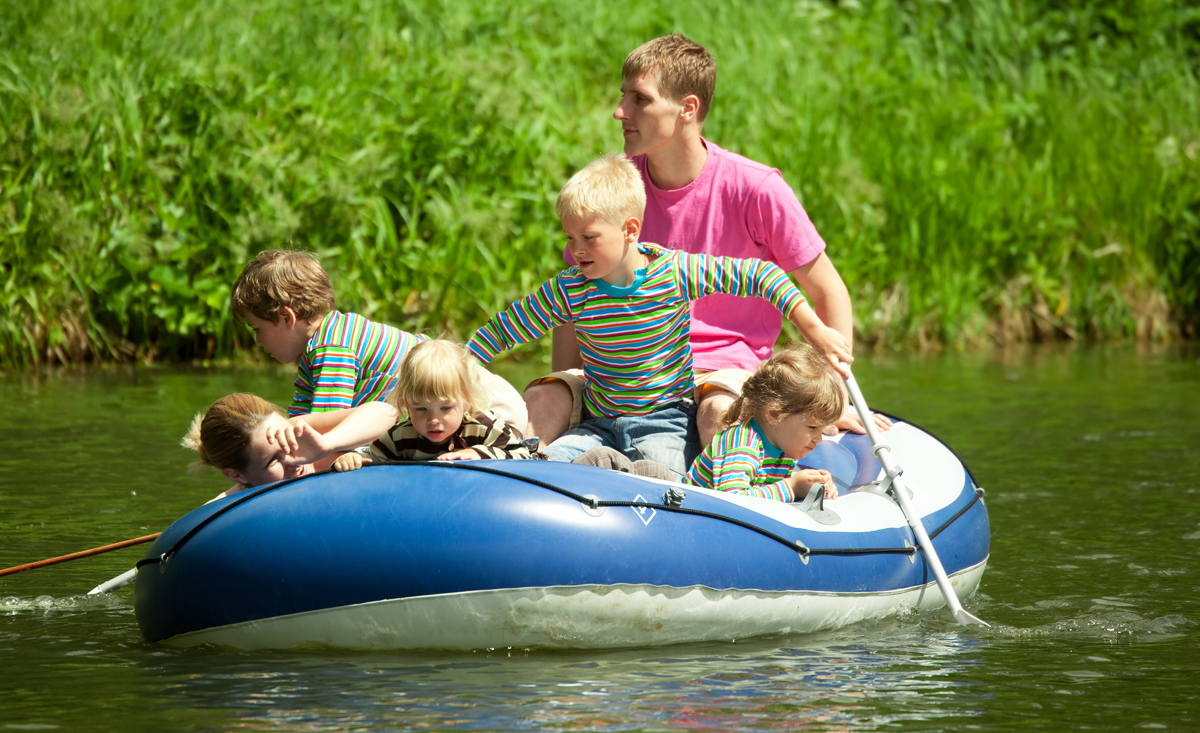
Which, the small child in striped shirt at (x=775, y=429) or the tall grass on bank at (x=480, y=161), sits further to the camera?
the tall grass on bank at (x=480, y=161)

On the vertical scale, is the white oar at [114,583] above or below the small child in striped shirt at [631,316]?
below

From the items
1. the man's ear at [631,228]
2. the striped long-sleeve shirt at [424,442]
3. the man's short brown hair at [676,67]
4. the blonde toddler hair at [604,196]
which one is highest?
the man's short brown hair at [676,67]

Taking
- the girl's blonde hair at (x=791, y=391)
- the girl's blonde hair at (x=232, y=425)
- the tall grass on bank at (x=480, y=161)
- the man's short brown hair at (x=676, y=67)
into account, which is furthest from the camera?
the tall grass on bank at (x=480, y=161)

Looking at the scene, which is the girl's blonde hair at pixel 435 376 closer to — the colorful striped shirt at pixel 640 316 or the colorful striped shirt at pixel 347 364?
the colorful striped shirt at pixel 347 364

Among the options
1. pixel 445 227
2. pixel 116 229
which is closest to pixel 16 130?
pixel 116 229

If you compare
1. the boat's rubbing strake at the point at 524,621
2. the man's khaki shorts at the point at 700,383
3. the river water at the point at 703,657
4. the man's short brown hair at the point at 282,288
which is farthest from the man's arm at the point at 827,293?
the man's short brown hair at the point at 282,288

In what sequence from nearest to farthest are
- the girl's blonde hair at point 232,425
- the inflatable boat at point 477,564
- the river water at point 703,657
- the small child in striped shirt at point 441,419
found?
the river water at point 703,657 < the inflatable boat at point 477,564 < the small child in striped shirt at point 441,419 < the girl's blonde hair at point 232,425

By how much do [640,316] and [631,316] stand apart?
0.02 meters

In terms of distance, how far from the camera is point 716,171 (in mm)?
4527

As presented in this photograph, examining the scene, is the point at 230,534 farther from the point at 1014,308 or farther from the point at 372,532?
the point at 1014,308

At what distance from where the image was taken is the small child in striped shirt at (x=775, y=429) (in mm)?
3852

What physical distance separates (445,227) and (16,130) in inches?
97.7

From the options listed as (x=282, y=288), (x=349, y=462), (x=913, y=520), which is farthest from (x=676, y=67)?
(x=349, y=462)

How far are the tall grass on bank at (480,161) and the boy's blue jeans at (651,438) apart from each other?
15.6 feet
